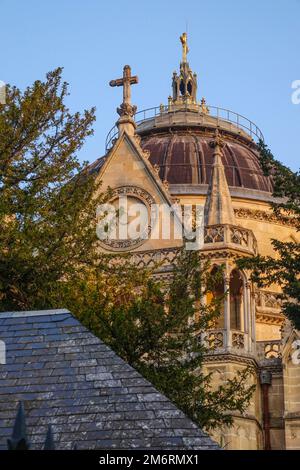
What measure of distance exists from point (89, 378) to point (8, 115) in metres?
13.3

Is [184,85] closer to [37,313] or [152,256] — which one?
[152,256]

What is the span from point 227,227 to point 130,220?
6.10 m

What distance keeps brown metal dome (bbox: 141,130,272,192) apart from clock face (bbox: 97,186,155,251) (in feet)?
24.3

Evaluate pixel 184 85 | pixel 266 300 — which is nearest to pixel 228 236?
pixel 266 300

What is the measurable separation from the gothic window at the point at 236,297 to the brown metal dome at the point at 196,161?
12737 mm

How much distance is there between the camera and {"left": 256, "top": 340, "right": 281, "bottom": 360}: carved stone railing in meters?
32.4

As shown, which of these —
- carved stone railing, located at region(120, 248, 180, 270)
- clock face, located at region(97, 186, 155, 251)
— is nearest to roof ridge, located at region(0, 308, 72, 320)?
carved stone railing, located at region(120, 248, 180, 270)

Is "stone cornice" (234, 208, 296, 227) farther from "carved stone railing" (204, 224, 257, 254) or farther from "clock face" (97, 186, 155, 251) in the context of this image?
"carved stone railing" (204, 224, 257, 254)

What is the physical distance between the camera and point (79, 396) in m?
13.8

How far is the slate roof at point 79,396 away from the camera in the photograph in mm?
12945

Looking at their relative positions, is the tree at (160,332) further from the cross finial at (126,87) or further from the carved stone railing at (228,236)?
the cross finial at (126,87)

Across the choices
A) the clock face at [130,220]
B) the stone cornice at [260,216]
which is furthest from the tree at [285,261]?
the stone cornice at [260,216]

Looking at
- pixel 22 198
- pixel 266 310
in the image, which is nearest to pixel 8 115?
pixel 22 198
